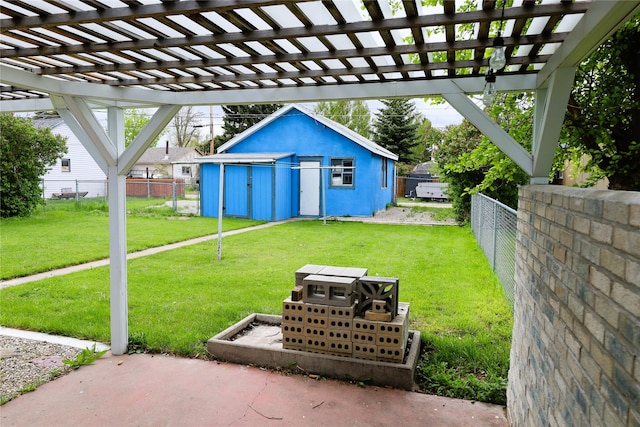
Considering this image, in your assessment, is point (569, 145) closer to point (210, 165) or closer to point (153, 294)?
point (153, 294)

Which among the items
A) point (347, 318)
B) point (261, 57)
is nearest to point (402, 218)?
point (347, 318)

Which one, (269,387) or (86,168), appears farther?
(86,168)

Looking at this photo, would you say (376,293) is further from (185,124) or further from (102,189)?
(185,124)

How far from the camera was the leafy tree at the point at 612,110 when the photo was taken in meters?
5.24

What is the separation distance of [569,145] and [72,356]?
6.51 m

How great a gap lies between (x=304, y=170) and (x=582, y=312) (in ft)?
55.7

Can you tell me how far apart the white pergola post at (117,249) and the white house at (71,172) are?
24.5m

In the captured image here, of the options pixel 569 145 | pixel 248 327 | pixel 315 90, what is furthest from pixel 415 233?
pixel 315 90

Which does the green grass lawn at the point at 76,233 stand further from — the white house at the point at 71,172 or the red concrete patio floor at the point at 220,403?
the white house at the point at 71,172

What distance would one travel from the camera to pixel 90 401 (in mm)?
3777

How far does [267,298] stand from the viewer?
6730 millimetres

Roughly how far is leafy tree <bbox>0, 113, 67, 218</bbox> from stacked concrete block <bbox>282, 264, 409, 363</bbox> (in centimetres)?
1462

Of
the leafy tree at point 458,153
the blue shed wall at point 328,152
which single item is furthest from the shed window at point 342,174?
the leafy tree at point 458,153

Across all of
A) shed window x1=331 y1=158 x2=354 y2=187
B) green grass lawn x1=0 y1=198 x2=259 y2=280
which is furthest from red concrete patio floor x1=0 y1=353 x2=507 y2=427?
shed window x1=331 y1=158 x2=354 y2=187
